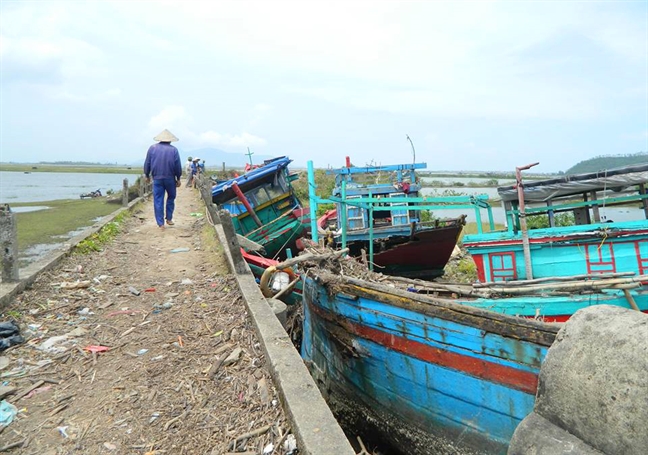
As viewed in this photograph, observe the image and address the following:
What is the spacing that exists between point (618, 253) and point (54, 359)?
5.82m

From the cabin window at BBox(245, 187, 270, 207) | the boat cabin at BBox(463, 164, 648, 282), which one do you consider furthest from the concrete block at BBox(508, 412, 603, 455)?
the cabin window at BBox(245, 187, 270, 207)

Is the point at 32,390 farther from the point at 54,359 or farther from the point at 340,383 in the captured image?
the point at 340,383

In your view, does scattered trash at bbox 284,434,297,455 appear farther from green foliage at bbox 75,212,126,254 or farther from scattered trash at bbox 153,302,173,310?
green foliage at bbox 75,212,126,254

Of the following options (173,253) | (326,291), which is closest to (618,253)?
(326,291)

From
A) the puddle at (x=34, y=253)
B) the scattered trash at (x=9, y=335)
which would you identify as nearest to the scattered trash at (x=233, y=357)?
the scattered trash at (x=9, y=335)

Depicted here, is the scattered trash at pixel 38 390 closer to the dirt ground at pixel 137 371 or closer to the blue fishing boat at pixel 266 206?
the dirt ground at pixel 137 371

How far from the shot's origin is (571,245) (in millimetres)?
5090

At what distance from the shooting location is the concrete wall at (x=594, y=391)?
4.16ft

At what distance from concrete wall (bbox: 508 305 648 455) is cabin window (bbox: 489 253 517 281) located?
4.19 metres

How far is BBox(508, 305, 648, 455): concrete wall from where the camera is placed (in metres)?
1.27

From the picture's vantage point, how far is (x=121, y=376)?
3410 millimetres

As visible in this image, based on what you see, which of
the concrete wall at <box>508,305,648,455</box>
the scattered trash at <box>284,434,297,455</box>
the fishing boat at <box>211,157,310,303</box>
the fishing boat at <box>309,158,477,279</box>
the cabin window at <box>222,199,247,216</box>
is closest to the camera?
the concrete wall at <box>508,305,648,455</box>

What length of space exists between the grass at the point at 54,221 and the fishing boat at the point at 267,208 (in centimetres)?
737

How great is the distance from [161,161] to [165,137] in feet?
1.91
